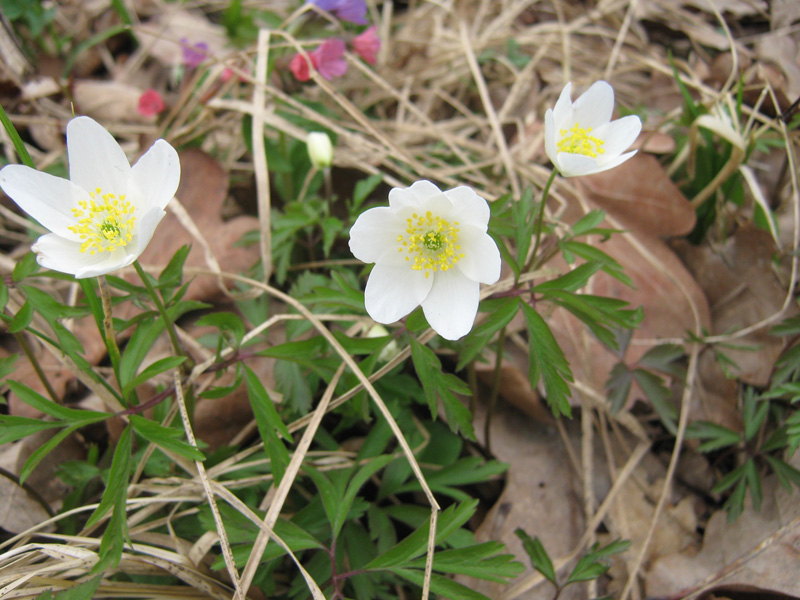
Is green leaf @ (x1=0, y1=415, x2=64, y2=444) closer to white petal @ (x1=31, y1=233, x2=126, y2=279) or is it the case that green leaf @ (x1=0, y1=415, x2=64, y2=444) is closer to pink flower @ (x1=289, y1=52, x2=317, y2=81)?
white petal @ (x1=31, y1=233, x2=126, y2=279)

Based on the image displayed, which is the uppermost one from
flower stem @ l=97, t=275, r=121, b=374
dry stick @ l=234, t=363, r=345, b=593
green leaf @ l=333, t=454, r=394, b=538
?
flower stem @ l=97, t=275, r=121, b=374

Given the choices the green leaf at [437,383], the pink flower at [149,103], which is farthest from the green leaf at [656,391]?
the pink flower at [149,103]

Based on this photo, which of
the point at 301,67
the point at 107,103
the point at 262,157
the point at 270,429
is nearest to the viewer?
the point at 270,429

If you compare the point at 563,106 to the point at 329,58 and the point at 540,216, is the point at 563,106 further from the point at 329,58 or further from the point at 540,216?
the point at 329,58

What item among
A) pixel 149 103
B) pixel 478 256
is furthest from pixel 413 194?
pixel 149 103

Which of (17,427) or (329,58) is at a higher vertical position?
(329,58)

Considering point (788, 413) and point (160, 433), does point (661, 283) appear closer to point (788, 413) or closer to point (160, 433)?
point (788, 413)

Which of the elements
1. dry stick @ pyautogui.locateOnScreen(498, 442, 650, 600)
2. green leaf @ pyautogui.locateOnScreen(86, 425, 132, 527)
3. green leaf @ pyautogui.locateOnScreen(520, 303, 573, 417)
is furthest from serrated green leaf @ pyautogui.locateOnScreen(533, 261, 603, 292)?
green leaf @ pyautogui.locateOnScreen(86, 425, 132, 527)
